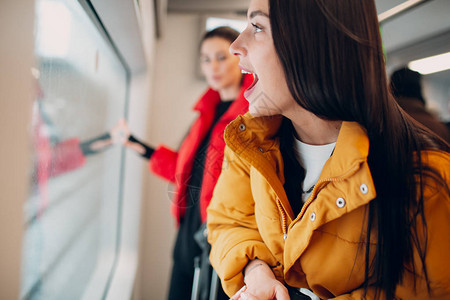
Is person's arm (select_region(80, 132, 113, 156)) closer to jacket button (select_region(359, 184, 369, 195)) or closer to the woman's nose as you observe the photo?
the woman's nose

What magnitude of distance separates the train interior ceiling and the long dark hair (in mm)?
126

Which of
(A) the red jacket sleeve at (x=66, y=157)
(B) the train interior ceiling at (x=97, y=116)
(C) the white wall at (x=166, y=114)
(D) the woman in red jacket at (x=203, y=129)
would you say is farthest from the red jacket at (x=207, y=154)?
(C) the white wall at (x=166, y=114)

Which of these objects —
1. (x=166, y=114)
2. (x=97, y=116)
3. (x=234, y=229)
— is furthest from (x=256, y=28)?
(x=166, y=114)

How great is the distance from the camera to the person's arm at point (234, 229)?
59 cm

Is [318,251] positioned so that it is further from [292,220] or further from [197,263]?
[197,263]

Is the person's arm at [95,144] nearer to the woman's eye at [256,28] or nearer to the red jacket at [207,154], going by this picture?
the red jacket at [207,154]

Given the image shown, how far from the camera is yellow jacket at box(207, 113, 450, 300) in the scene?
458mm

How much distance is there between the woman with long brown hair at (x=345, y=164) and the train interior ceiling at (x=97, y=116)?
17cm

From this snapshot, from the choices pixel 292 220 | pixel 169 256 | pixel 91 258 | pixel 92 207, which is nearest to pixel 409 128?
Answer: pixel 292 220

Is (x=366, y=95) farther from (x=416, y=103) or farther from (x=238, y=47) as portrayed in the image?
(x=416, y=103)

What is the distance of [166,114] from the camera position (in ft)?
7.09

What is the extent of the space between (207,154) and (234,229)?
0.19 m

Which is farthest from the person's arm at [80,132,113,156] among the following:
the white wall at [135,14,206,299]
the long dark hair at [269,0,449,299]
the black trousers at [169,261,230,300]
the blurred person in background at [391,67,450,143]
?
the blurred person in background at [391,67,450,143]

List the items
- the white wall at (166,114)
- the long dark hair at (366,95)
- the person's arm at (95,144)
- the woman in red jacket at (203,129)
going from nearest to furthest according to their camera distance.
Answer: the long dark hair at (366,95) → the woman in red jacket at (203,129) → the person's arm at (95,144) → the white wall at (166,114)
